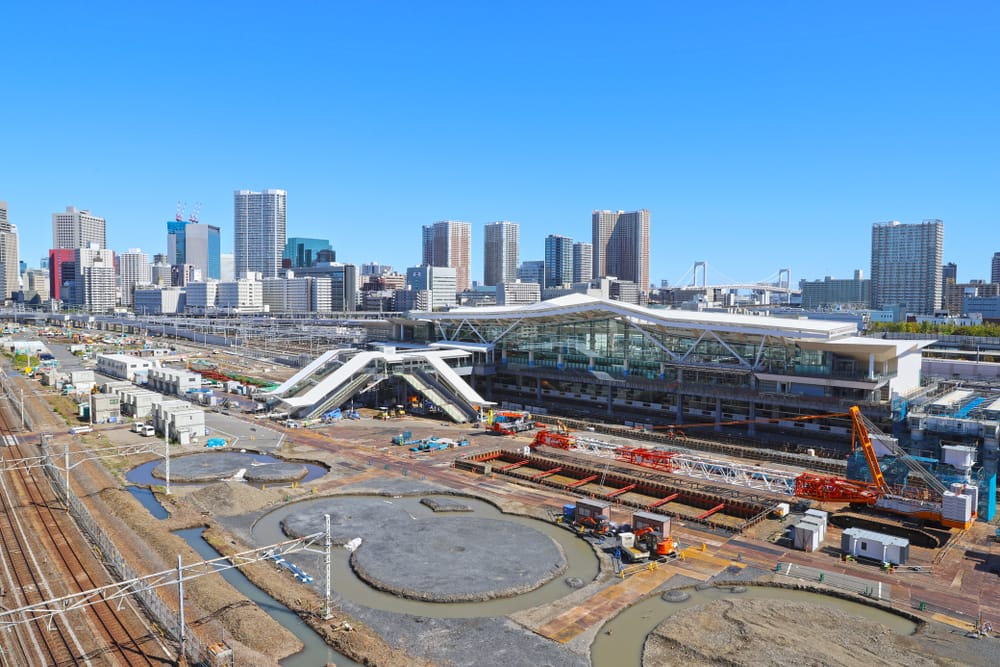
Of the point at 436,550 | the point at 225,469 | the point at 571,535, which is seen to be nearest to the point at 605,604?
the point at 571,535

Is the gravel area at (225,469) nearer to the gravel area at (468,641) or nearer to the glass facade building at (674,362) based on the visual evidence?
the gravel area at (468,641)

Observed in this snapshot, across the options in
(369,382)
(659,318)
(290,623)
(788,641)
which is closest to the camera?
(788,641)

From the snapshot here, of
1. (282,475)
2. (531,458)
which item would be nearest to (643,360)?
(531,458)

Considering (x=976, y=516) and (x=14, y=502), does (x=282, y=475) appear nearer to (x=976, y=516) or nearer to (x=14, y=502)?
(x=14, y=502)

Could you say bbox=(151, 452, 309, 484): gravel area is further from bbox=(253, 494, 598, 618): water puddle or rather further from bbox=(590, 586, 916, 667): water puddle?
bbox=(590, 586, 916, 667): water puddle

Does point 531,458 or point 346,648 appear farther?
point 531,458

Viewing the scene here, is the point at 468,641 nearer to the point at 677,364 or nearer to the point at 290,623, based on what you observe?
the point at 290,623

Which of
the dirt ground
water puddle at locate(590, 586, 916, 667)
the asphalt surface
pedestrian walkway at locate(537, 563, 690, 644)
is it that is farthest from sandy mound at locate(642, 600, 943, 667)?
the asphalt surface
